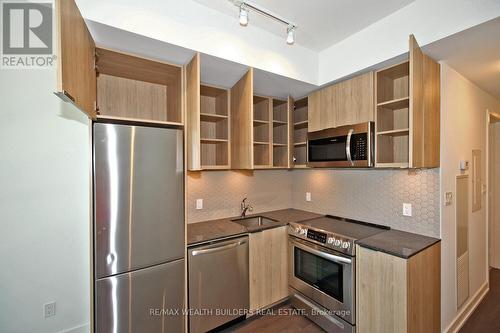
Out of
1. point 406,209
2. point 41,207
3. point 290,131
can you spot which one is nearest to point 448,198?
point 406,209

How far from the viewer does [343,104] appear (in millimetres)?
2387

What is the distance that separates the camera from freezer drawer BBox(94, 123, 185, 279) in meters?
1.64

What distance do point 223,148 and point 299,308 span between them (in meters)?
Answer: 1.97

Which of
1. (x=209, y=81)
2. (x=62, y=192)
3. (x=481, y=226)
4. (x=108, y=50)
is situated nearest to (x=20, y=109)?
(x=62, y=192)

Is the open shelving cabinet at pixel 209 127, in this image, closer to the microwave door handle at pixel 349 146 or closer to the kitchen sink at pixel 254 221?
the kitchen sink at pixel 254 221

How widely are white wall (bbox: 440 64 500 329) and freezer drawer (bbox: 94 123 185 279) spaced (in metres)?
2.35

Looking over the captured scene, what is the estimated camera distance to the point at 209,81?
95.7 inches

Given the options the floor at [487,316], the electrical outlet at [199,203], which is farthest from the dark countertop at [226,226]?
the floor at [487,316]

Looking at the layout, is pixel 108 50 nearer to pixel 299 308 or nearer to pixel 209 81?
pixel 209 81

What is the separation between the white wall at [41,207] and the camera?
1805 mm

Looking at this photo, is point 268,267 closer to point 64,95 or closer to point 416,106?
point 416,106

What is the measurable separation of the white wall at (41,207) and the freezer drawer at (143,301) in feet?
1.97

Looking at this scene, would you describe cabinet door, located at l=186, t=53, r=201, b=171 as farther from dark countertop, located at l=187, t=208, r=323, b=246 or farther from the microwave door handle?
the microwave door handle

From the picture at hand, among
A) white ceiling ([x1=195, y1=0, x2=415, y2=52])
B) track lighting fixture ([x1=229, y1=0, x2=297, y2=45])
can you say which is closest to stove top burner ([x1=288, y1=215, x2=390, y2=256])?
track lighting fixture ([x1=229, y1=0, x2=297, y2=45])
